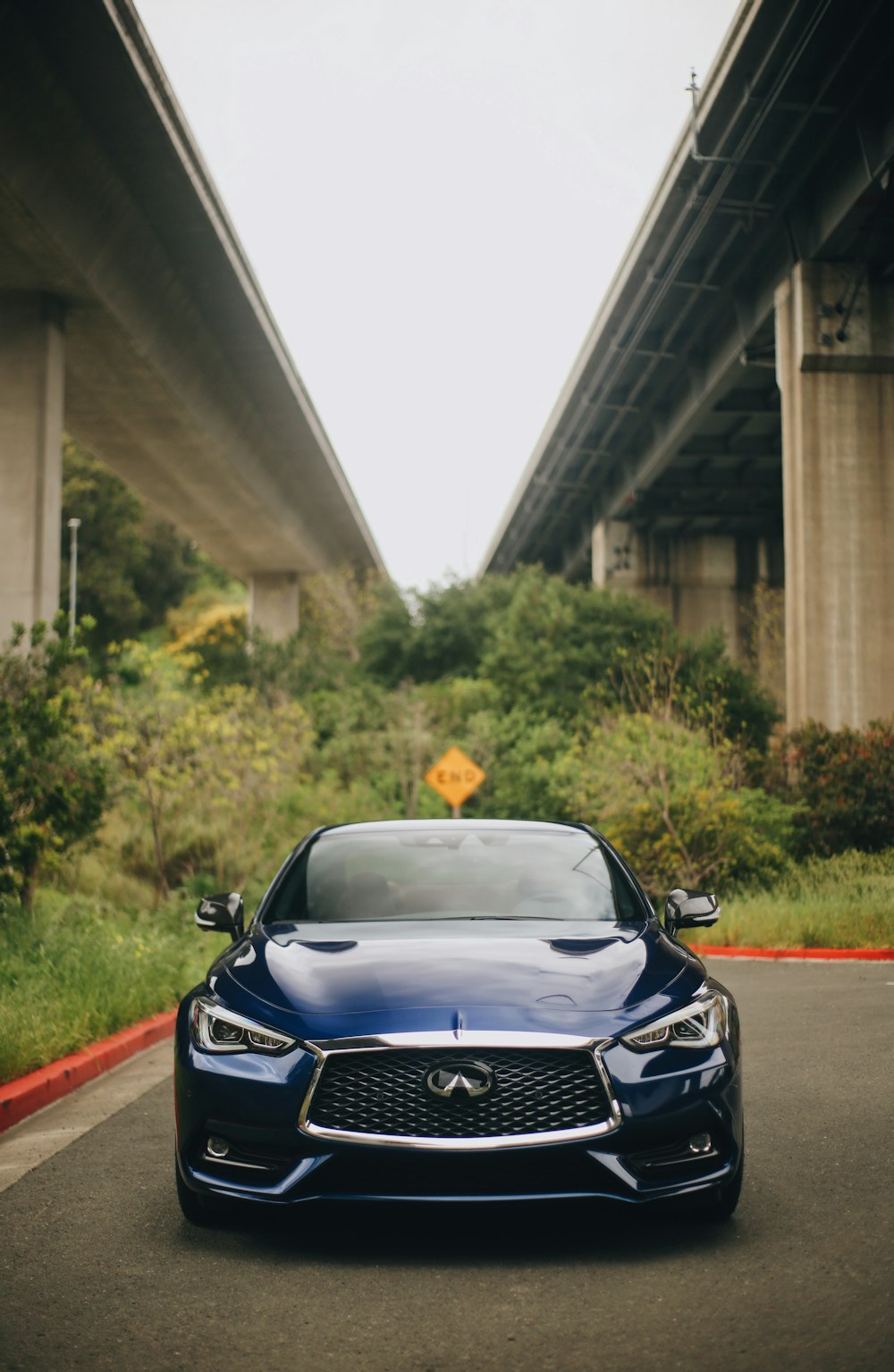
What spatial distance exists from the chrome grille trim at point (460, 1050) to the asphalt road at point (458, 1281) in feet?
0.86

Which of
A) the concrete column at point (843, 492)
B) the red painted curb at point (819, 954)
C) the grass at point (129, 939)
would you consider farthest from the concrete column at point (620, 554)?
the red painted curb at point (819, 954)

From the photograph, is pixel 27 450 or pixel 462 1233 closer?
pixel 462 1233

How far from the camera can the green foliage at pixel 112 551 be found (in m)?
62.2

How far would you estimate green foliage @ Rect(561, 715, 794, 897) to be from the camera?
1933 centimetres

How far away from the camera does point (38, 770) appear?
12.2m

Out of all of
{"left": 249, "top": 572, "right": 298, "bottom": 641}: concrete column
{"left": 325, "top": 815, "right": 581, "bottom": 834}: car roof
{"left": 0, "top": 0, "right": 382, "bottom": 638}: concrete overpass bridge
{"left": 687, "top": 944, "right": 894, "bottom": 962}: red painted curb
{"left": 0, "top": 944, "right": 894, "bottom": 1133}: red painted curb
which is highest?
{"left": 0, "top": 0, "right": 382, "bottom": 638}: concrete overpass bridge

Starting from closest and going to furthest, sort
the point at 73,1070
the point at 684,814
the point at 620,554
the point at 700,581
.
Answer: the point at 73,1070 → the point at 684,814 → the point at 620,554 → the point at 700,581

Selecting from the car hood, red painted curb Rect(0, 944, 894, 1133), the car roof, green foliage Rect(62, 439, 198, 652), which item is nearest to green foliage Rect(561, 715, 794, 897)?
red painted curb Rect(0, 944, 894, 1133)

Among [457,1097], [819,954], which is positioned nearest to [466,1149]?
[457,1097]

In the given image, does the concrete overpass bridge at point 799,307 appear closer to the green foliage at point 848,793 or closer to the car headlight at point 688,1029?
the green foliage at point 848,793

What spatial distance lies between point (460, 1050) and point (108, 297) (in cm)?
1744

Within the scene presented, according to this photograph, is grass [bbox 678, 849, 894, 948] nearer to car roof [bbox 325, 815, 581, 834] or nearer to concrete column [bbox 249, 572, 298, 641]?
car roof [bbox 325, 815, 581, 834]

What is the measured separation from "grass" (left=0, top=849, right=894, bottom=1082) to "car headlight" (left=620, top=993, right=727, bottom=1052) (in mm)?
4231

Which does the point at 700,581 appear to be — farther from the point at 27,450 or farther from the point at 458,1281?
the point at 458,1281
